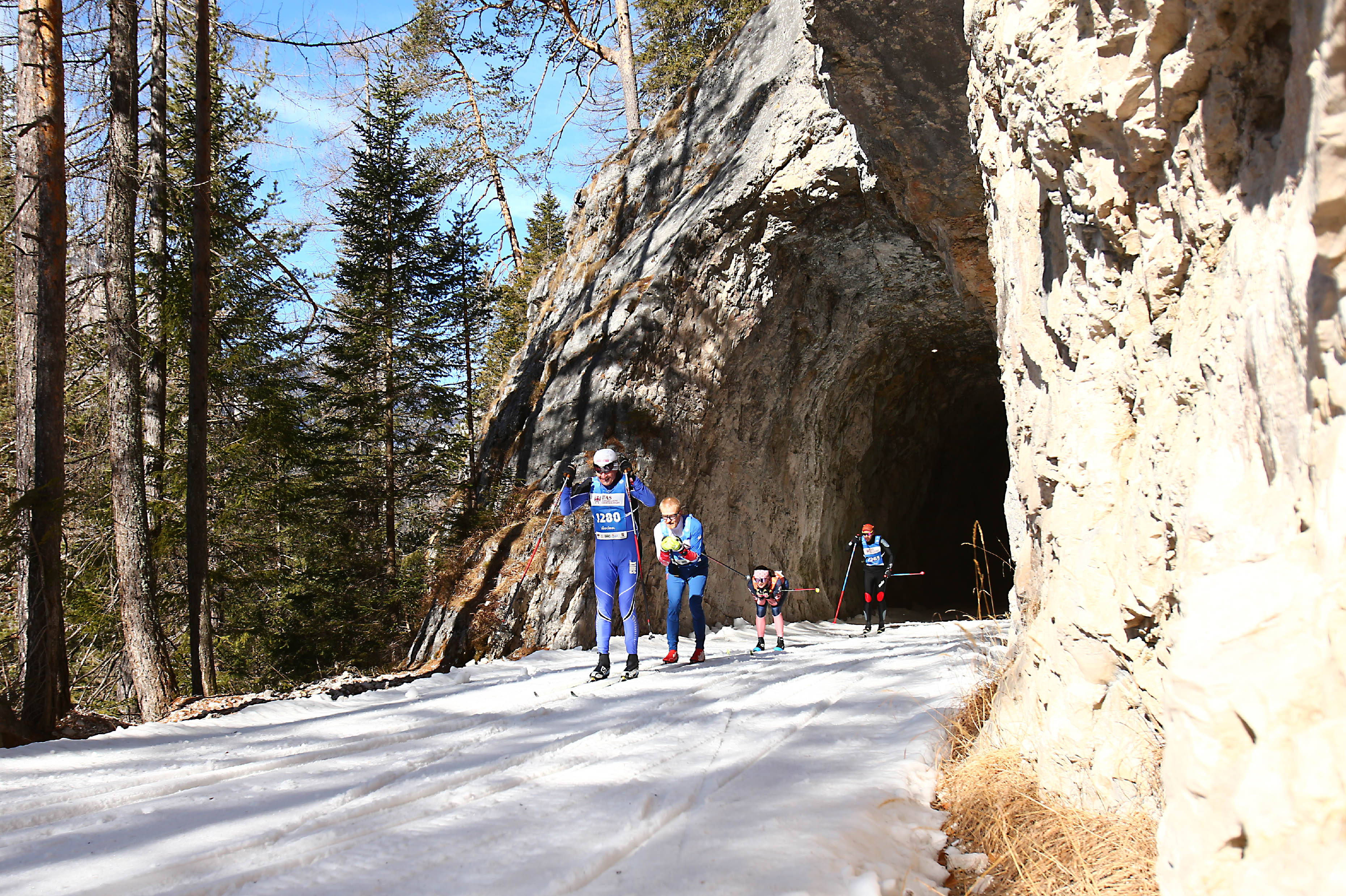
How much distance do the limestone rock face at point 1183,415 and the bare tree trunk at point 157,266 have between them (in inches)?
407

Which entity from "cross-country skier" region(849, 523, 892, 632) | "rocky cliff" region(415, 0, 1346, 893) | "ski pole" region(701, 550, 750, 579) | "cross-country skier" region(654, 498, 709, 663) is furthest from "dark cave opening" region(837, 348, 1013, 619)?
"cross-country skier" region(654, 498, 709, 663)

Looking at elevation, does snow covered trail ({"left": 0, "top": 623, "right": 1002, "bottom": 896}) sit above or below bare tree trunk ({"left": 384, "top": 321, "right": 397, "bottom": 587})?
below

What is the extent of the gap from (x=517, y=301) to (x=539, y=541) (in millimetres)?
10840

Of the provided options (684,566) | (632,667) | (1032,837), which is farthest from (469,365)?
(1032,837)

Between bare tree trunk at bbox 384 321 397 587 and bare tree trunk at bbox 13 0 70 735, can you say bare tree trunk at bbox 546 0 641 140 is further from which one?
bare tree trunk at bbox 13 0 70 735

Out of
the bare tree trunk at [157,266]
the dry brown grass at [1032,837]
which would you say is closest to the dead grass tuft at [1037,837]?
the dry brown grass at [1032,837]

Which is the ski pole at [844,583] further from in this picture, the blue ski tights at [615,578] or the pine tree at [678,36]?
the pine tree at [678,36]

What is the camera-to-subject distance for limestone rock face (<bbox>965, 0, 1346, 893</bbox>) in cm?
164

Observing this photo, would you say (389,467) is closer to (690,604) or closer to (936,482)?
(690,604)

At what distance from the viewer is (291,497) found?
1305cm

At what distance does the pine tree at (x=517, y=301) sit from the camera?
59.6 ft

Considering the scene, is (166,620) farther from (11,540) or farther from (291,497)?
(11,540)

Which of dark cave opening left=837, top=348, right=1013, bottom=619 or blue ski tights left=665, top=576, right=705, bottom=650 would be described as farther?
dark cave opening left=837, top=348, right=1013, bottom=619

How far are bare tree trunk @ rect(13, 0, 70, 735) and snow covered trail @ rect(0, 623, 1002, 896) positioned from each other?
50.6 inches
